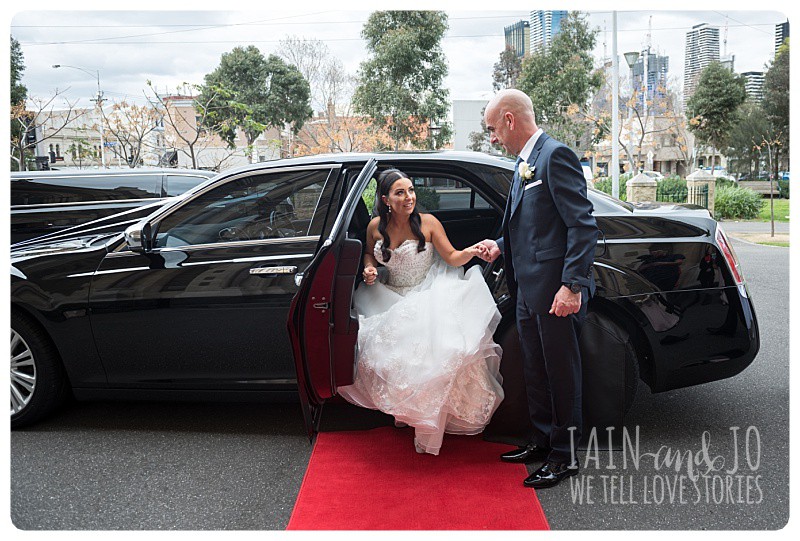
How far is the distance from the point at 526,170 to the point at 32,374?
115 inches

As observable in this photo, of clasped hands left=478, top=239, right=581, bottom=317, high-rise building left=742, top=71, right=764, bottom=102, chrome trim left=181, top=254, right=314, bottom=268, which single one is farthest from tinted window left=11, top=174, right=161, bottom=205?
high-rise building left=742, top=71, right=764, bottom=102

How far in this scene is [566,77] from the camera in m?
21.7

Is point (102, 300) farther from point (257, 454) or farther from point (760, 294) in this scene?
point (760, 294)

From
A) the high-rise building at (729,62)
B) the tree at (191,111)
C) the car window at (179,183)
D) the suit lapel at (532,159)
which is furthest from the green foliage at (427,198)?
the high-rise building at (729,62)

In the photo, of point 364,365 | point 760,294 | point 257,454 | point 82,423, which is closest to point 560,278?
point 364,365

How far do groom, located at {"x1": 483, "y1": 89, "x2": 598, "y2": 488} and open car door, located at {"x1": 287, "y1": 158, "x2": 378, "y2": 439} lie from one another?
0.77 meters

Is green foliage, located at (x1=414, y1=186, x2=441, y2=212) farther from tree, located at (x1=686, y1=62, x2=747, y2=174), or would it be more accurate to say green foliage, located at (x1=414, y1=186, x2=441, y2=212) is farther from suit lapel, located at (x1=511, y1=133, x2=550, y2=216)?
tree, located at (x1=686, y1=62, x2=747, y2=174)

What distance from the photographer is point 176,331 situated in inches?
136

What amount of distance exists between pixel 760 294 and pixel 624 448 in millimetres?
4906

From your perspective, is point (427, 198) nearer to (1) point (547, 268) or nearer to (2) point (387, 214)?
(2) point (387, 214)

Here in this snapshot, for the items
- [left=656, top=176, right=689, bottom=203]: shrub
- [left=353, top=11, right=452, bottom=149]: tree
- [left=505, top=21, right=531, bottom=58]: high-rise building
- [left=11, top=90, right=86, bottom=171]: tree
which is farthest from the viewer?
[left=505, top=21, right=531, bottom=58]: high-rise building

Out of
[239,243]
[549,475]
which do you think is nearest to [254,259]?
[239,243]

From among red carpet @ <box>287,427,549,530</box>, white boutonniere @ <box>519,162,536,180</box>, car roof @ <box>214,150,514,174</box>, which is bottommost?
red carpet @ <box>287,427,549,530</box>

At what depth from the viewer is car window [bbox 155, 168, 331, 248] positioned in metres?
3.53
